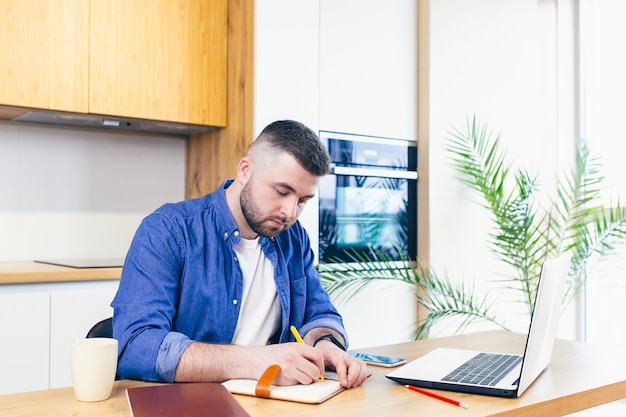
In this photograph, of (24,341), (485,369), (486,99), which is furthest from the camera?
(486,99)

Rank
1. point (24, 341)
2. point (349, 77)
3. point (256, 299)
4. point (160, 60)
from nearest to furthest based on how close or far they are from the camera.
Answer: point (256, 299)
point (24, 341)
point (160, 60)
point (349, 77)

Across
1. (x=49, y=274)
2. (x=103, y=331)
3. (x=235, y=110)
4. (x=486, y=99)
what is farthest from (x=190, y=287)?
(x=486, y=99)

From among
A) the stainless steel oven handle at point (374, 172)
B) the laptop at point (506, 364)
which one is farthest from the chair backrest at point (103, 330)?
the stainless steel oven handle at point (374, 172)

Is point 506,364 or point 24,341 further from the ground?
point 506,364

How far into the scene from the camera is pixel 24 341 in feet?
8.30

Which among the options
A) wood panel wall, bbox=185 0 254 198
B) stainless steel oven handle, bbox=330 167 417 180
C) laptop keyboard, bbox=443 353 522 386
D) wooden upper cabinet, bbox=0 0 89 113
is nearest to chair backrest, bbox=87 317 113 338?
laptop keyboard, bbox=443 353 522 386

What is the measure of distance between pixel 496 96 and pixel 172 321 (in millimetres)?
2872

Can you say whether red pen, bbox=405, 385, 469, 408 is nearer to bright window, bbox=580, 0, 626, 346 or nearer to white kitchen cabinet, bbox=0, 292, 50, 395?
white kitchen cabinet, bbox=0, 292, 50, 395

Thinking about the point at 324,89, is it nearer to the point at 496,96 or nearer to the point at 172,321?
the point at 496,96

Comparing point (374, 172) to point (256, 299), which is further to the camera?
point (374, 172)

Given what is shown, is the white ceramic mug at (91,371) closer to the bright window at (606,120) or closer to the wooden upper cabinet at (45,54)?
the wooden upper cabinet at (45,54)

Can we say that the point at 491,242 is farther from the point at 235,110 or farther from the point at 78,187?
the point at 78,187

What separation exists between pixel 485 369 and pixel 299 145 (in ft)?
2.17

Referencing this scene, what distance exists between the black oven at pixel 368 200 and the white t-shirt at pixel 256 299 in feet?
4.85
